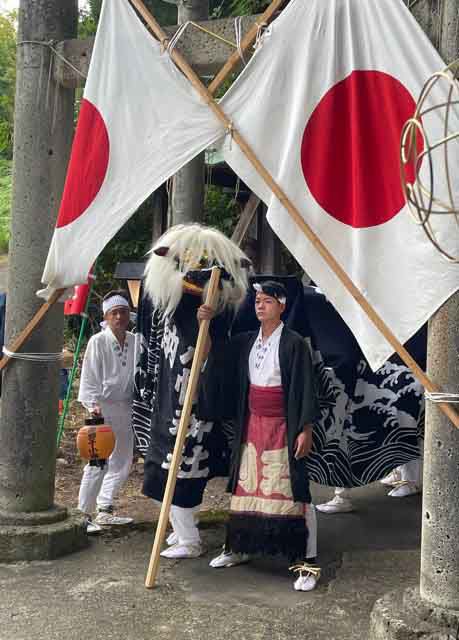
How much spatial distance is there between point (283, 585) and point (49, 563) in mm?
1492

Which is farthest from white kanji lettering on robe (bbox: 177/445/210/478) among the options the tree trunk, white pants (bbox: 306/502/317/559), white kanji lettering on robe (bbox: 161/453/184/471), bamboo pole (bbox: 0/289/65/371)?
bamboo pole (bbox: 0/289/65/371)

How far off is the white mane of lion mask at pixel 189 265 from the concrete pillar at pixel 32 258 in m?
0.76

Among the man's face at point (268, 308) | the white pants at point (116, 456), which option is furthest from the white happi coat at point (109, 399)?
the man's face at point (268, 308)

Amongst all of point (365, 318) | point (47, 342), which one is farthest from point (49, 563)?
point (365, 318)

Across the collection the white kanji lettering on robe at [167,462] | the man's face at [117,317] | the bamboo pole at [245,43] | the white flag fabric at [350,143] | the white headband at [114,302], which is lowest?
the white kanji lettering on robe at [167,462]

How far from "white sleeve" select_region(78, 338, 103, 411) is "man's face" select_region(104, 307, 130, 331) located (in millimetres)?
250

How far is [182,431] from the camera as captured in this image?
14.9ft

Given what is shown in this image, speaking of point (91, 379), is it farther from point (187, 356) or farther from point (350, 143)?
point (350, 143)

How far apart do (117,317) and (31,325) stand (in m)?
1.06

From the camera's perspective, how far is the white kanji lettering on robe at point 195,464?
4893 millimetres

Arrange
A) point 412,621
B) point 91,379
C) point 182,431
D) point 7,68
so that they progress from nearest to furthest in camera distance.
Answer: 1. point 412,621
2. point 182,431
3. point 91,379
4. point 7,68

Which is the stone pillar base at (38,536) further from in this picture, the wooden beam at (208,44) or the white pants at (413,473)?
the wooden beam at (208,44)

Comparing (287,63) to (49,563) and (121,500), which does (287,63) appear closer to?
(49,563)

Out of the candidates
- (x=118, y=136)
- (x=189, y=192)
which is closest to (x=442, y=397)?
(x=118, y=136)
